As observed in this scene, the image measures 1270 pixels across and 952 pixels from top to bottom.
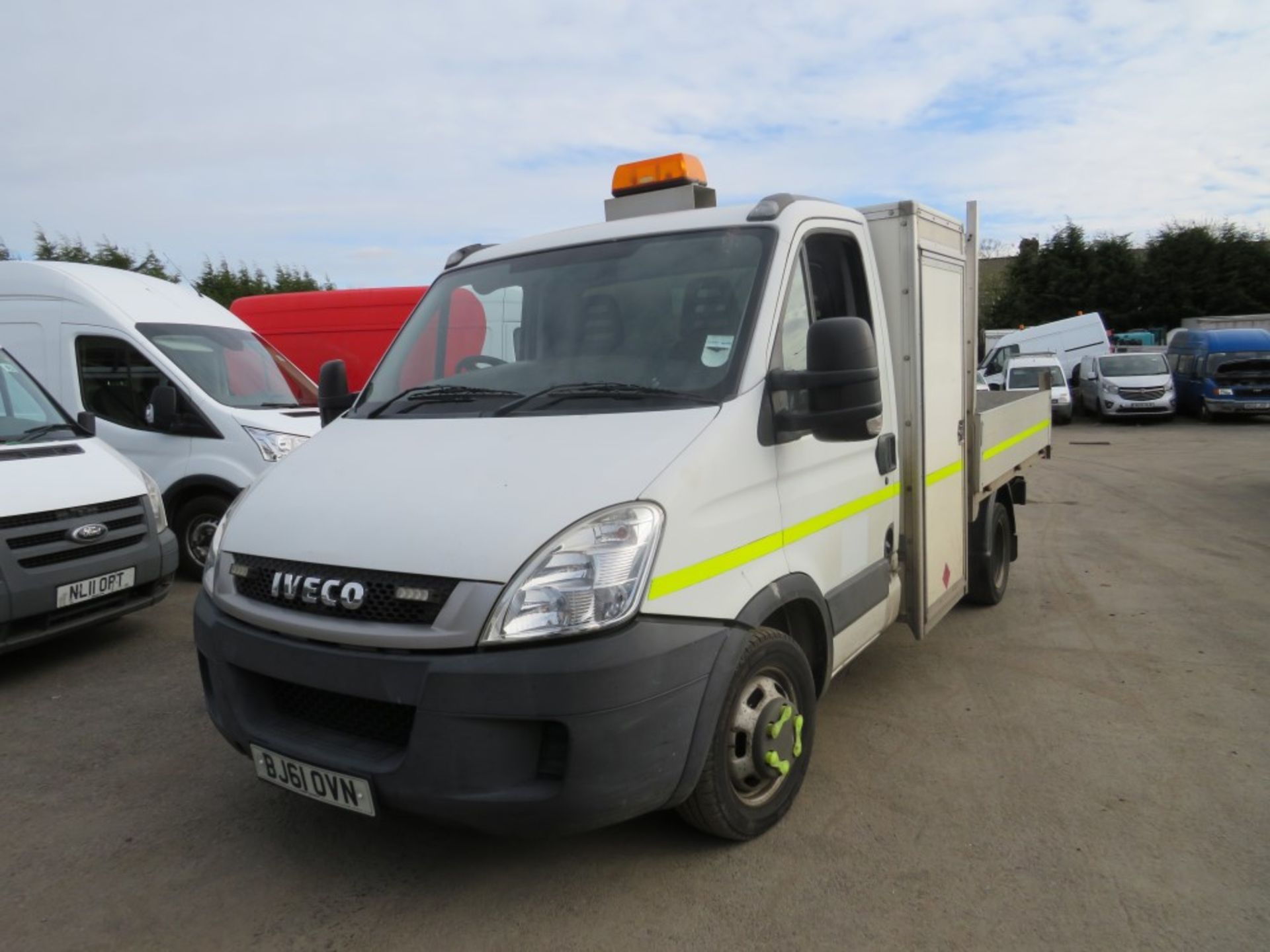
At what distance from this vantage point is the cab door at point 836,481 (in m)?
3.45

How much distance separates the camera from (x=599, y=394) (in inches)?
133

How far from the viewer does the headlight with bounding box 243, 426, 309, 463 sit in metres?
7.57

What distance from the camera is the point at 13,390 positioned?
6031mm

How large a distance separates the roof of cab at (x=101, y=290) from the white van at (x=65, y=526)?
5.81 feet

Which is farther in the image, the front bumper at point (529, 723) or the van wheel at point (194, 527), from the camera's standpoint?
the van wheel at point (194, 527)

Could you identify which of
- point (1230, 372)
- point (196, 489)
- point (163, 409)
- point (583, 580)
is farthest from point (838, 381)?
point (1230, 372)

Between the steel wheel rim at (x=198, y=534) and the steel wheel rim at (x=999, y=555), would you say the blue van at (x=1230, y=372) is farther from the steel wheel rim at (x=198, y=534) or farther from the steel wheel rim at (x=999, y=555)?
the steel wheel rim at (x=198, y=534)

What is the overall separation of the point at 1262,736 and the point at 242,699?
14.0 ft

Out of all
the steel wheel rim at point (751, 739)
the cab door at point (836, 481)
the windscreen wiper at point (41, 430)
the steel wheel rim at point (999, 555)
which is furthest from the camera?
the steel wheel rim at point (999, 555)

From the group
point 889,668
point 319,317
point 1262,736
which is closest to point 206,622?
point 889,668

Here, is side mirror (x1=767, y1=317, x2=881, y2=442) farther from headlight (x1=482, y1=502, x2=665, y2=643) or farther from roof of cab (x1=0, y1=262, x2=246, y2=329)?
roof of cab (x1=0, y1=262, x2=246, y2=329)

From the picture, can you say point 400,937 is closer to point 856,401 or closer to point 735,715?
point 735,715

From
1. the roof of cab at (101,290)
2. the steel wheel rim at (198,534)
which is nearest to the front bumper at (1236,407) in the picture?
the roof of cab at (101,290)

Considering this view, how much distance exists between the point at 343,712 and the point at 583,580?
94 centimetres
